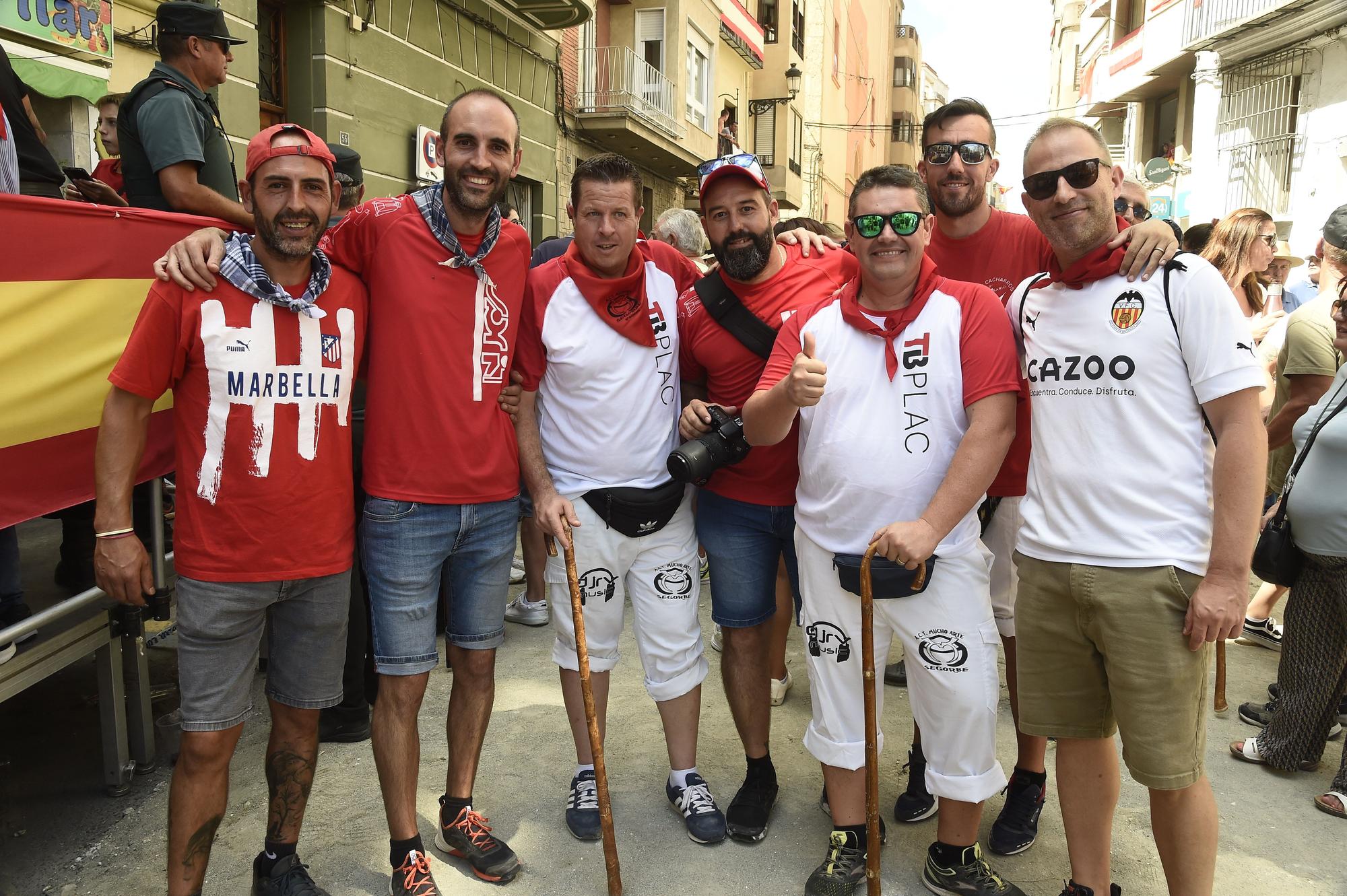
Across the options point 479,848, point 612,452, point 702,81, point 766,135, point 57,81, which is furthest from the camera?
point 766,135

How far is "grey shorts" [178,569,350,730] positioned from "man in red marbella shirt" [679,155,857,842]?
1297 millimetres

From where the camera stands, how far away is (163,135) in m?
3.39

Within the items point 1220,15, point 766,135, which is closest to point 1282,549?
point 1220,15

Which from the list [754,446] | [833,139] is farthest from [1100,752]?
[833,139]

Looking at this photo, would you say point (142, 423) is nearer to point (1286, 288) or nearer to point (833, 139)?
point (1286, 288)

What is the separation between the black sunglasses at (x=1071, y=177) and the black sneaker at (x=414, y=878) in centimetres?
277

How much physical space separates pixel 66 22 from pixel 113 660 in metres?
5.02

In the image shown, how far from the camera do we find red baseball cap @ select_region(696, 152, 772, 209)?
3215 millimetres

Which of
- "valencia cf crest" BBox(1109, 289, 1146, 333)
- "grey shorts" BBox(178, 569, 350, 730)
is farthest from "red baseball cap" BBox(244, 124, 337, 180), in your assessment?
"valencia cf crest" BBox(1109, 289, 1146, 333)

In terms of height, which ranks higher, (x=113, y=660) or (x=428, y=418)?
(x=428, y=418)

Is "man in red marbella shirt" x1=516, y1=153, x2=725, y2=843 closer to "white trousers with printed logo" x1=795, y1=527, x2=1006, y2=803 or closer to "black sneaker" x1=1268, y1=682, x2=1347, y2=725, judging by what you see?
"white trousers with printed logo" x1=795, y1=527, x2=1006, y2=803

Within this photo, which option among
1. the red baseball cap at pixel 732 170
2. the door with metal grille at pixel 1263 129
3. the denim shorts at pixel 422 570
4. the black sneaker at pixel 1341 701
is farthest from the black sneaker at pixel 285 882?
the door with metal grille at pixel 1263 129

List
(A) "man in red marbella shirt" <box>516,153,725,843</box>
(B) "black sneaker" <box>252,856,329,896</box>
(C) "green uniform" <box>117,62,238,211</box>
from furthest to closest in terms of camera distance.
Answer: (C) "green uniform" <box>117,62,238,211</box>, (A) "man in red marbella shirt" <box>516,153,725,843</box>, (B) "black sneaker" <box>252,856,329,896</box>

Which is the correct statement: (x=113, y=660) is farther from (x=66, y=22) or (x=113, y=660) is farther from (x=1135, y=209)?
(x=1135, y=209)
